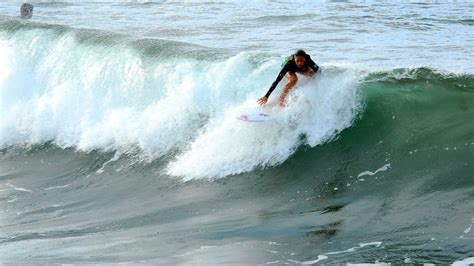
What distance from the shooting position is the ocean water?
353 inches

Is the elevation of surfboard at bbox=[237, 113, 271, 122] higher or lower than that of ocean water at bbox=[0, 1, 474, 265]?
higher

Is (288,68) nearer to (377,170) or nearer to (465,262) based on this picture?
(377,170)

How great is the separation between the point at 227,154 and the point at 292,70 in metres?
1.53

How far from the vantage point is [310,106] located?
484 inches

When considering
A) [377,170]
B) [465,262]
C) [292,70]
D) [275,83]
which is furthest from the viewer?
[292,70]

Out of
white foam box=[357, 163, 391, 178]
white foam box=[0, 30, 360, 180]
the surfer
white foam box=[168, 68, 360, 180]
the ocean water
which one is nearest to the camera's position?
the ocean water

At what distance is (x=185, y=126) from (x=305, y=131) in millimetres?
2271

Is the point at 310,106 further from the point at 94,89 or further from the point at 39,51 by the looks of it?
the point at 39,51

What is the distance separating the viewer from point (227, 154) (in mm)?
12328

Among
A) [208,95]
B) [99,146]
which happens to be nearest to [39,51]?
[99,146]

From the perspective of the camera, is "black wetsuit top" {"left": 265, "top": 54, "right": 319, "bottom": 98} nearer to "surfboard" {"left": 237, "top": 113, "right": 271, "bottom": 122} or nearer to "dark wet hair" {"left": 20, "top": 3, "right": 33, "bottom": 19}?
"surfboard" {"left": 237, "top": 113, "right": 271, "bottom": 122}

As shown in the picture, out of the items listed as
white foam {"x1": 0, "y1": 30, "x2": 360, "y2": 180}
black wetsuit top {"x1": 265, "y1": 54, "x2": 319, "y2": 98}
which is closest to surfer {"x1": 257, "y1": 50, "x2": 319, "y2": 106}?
black wetsuit top {"x1": 265, "y1": 54, "x2": 319, "y2": 98}

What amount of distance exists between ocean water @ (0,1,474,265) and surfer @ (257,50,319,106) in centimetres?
17

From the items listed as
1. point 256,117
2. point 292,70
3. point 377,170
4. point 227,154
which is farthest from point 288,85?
point 377,170
